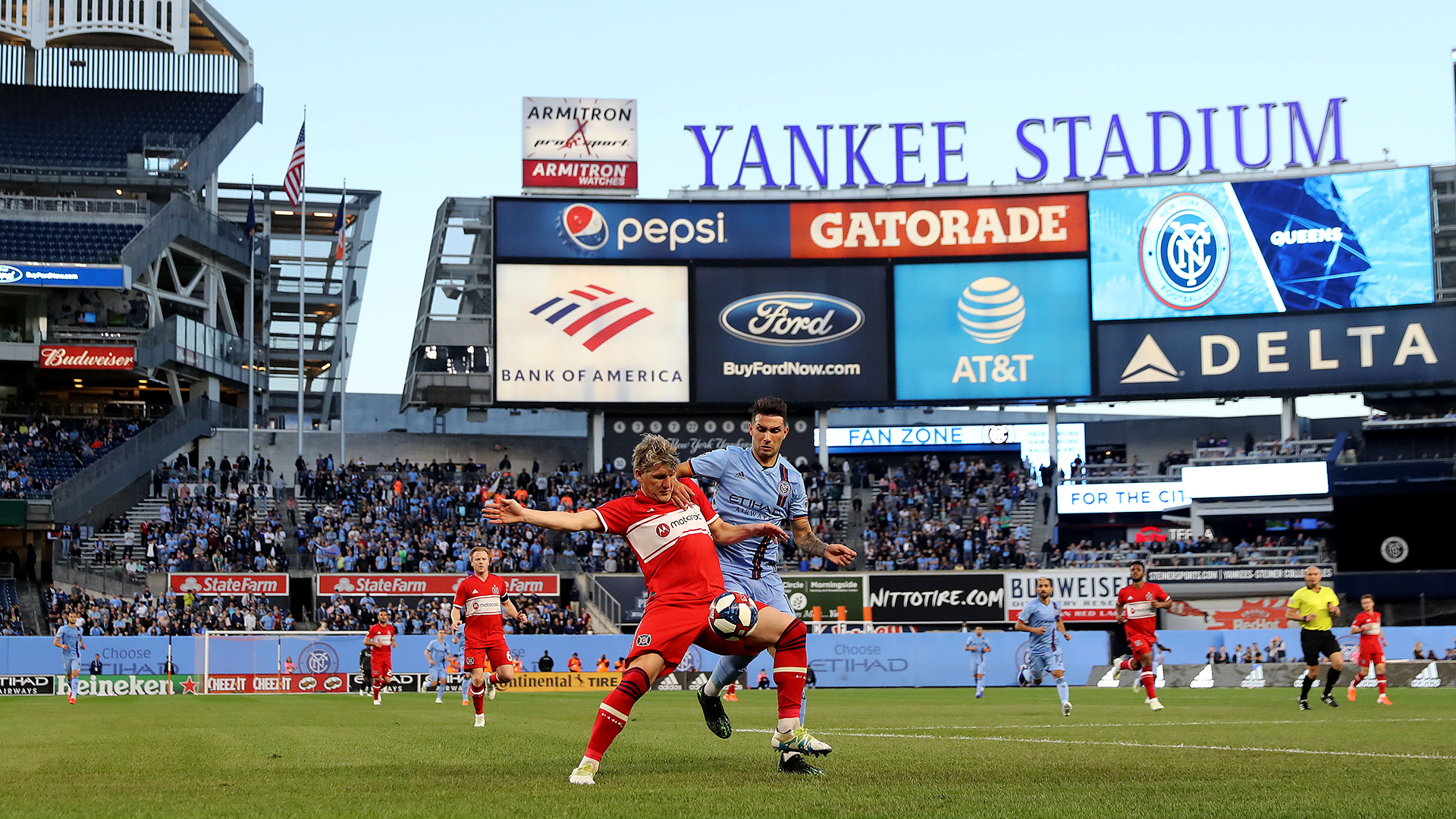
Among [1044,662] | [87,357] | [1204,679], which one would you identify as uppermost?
[87,357]

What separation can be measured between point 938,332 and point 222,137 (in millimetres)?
36777

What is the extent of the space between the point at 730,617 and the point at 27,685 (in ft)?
117

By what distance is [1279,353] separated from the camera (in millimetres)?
56156

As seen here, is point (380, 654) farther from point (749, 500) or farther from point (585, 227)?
point (585, 227)

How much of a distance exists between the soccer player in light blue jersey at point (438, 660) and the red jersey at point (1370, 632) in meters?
17.7

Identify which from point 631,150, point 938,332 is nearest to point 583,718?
point 938,332

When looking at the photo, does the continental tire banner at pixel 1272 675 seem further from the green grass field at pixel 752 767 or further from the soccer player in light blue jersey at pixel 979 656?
the green grass field at pixel 752 767

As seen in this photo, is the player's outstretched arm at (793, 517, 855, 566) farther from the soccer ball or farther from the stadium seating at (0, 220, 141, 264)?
the stadium seating at (0, 220, 141, 264)

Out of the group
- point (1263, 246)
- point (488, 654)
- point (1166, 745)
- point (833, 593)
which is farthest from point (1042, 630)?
point (1263, 246)

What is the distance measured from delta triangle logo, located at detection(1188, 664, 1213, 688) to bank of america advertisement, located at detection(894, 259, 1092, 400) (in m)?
20.8

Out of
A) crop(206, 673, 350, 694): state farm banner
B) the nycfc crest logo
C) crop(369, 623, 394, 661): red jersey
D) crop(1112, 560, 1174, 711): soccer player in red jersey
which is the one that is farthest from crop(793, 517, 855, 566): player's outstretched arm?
the nycfc crest logo

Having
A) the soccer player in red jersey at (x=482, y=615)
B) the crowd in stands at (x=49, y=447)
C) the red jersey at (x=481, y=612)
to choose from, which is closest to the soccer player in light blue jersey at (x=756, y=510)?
the soccer player in red jersey at (x=482, y=615)

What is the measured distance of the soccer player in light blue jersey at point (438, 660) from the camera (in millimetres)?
35000

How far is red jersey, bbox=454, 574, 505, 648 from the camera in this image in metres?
21.2
